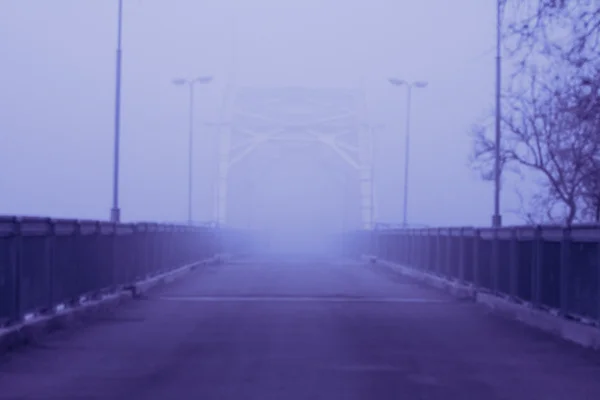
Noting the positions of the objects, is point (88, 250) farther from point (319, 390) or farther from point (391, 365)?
point (319, 390)

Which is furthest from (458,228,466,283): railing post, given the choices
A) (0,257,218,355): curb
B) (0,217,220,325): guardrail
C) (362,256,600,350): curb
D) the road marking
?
(0,217,220,325): guardrail

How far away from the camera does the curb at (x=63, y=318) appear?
14047mm

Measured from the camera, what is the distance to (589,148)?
90.0 ft

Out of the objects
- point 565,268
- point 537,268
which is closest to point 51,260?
point 565,268

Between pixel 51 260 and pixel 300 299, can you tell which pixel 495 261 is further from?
pixel 51 260

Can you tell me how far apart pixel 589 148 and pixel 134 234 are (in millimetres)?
10977

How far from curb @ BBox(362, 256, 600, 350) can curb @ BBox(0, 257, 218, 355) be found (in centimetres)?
711

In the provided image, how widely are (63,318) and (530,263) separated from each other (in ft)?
24.7

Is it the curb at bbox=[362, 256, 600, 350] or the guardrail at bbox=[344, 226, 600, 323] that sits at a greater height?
the guardrail at bbox=[344, 226, 600, 323]

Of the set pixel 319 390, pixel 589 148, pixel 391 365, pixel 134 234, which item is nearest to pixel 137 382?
pixel 319 390

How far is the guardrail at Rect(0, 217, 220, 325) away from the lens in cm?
1419

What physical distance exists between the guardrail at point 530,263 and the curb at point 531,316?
13cm

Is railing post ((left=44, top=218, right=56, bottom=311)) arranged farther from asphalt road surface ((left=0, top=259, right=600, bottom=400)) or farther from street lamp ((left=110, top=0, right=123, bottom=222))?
street lamp ((left=110, top=0, right=123, bottom=222))

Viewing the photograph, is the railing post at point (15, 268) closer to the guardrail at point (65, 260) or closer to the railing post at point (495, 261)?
the guardrail at point (65, 260)
